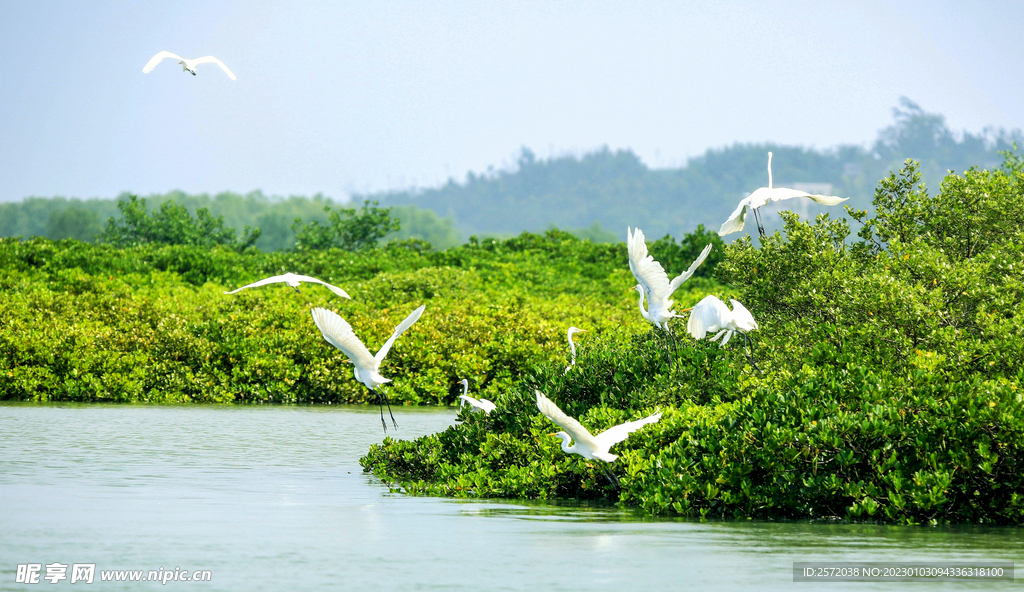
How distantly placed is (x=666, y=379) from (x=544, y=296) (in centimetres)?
2091

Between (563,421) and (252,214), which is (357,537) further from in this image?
(252,214)

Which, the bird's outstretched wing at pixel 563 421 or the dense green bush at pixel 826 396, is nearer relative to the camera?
the bird's outstretched wing at pixel 563 421

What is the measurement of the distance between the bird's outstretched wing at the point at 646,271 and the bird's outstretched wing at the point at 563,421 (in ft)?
6.47

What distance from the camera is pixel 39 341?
827 inches

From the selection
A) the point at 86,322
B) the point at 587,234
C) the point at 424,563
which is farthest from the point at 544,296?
the point at 587,234

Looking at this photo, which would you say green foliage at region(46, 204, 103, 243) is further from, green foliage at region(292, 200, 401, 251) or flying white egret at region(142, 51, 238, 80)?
flying white egret at region(142, 51, 238, 80)

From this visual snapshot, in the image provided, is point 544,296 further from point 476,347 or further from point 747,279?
point 747,279

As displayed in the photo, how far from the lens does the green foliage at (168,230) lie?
47438 millimetres

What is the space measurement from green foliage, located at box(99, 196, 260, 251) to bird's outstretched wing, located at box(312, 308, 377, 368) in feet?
117

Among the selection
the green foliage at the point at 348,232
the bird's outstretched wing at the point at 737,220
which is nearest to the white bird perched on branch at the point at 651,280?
the bird's outstretched wing at the point at 737,220

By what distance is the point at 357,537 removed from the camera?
360 inches

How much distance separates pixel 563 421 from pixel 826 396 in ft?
9.15

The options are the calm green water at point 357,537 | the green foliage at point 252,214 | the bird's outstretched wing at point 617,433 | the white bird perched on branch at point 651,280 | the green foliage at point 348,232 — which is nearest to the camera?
the calm green water at point 357,537

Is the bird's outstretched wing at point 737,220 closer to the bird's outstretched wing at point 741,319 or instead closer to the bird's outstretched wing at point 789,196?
the bird's outstretched wing at point 789,196
